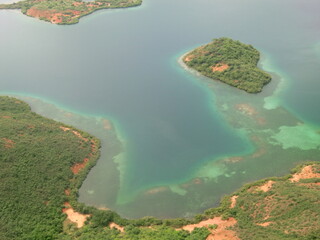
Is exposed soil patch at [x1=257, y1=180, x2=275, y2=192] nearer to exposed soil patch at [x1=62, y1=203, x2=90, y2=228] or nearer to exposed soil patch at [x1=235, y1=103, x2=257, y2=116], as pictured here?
exposed soil patch at [x1=235, y1=103, x2=257, y2=116]

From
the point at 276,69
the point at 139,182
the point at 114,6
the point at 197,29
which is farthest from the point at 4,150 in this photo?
the point at 114,6

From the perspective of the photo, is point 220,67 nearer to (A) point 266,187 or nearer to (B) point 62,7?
(A) point 266,187

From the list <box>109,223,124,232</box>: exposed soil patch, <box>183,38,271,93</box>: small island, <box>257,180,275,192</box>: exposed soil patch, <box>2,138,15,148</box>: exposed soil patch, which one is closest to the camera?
<box>109,223,124,232</box>: exposed soil patch

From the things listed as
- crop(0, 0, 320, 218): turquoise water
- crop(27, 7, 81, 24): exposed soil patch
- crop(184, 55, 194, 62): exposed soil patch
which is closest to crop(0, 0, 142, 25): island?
Result: crop(27, 7, 81, 24): exposed soil patch

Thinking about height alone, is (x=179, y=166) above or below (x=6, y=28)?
below

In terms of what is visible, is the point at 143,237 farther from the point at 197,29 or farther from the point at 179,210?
the point at 197,29
